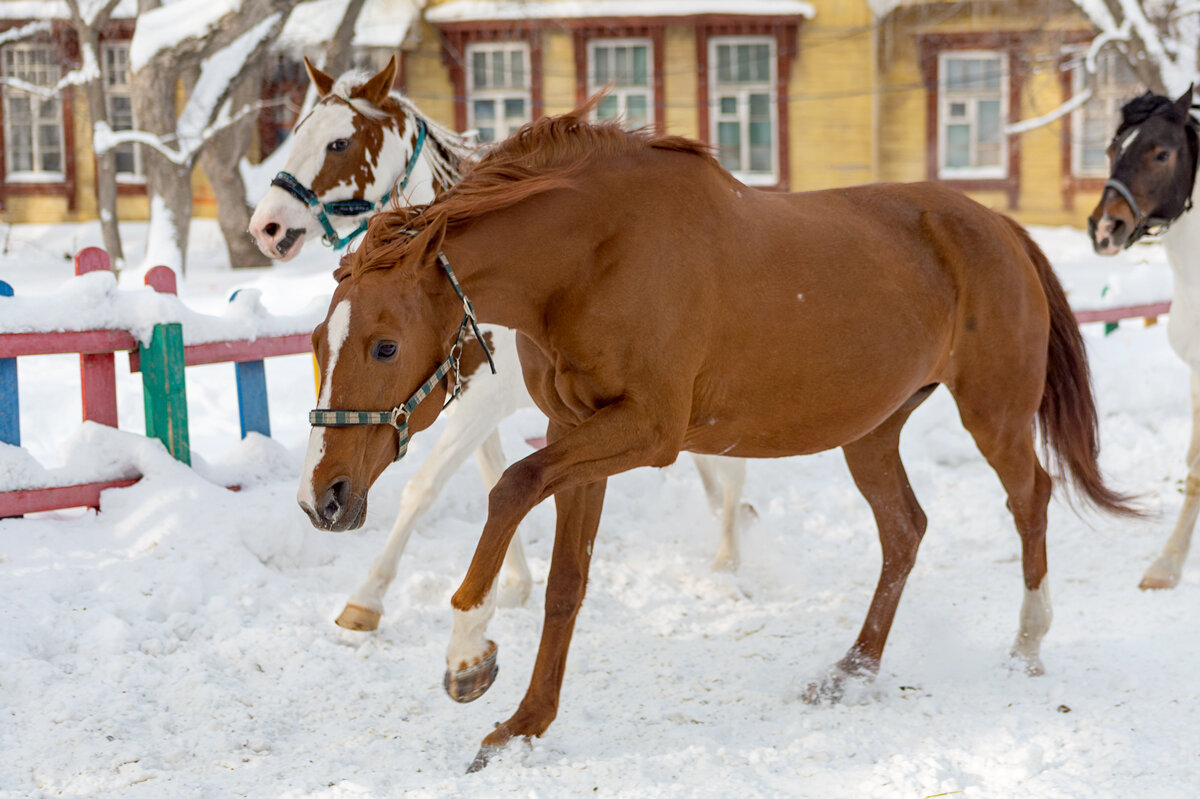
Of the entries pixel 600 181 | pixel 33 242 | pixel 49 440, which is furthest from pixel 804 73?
pixel 600 181

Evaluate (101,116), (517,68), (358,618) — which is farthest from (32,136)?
(358,618)

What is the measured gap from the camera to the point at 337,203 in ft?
14.5

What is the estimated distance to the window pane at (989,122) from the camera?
21516 millimetres

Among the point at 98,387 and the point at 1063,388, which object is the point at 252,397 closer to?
the point at 98,387

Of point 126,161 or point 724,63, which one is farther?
point 724,63

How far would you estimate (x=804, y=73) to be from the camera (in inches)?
805

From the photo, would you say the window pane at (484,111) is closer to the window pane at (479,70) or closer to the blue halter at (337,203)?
the window pane at (479,70)

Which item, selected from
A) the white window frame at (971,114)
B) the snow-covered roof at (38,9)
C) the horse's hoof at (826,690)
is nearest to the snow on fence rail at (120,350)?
the horse's hoof at (826,690)

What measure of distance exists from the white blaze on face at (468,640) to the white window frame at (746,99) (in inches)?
727

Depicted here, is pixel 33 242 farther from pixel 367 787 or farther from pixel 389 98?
pixel 367 787

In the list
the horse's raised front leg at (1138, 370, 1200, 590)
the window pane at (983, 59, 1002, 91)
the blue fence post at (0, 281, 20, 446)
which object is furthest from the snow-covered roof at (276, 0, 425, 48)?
the horse's raised front leg at (1138, 370, 1200, 590)

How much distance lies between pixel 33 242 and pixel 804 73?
13.7m

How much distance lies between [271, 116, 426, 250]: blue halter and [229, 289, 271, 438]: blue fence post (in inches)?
54.9

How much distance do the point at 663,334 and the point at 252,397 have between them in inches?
131
